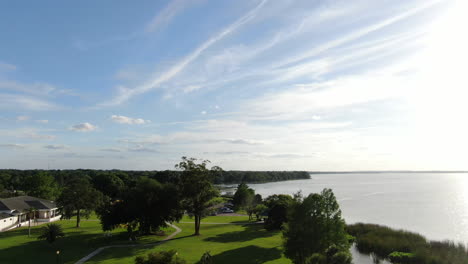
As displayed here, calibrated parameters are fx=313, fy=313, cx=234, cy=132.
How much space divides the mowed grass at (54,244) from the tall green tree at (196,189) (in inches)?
257

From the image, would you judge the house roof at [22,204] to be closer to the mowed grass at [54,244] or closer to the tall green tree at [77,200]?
the mowed grass at [54,244]

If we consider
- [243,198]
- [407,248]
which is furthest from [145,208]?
[243,198]

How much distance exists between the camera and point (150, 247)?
4019 centimetres

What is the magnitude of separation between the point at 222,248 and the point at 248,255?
429 cm

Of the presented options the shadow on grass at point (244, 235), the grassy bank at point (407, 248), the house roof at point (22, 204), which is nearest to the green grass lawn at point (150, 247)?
the shadow on grass at point (244, 235)

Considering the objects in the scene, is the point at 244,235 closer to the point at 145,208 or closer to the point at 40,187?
the point at 145,208

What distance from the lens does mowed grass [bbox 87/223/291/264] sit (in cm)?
3450

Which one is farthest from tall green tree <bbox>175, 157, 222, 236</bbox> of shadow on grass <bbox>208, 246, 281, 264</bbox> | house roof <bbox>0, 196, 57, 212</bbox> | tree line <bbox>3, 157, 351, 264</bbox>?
house roof <bbox>0, 196, 57, 212</bbox>

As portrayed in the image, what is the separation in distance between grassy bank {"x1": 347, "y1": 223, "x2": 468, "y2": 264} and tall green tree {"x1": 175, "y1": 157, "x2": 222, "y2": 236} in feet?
77.1

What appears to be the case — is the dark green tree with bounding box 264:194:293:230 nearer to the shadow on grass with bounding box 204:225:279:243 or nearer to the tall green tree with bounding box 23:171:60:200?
the shadow on grass with bounding box 204:225:279:243

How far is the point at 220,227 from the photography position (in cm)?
5650

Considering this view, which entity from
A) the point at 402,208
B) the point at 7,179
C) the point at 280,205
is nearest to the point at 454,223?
the point at 402,208

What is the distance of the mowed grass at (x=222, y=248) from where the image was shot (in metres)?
34.5

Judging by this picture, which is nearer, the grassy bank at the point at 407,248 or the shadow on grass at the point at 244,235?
the grassy bank at the point at 407,248
